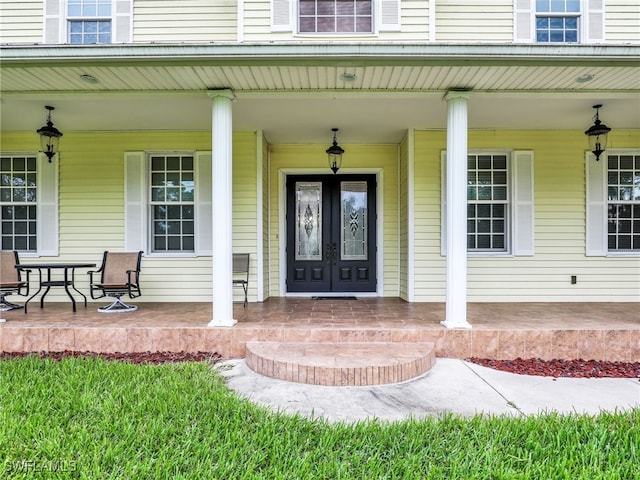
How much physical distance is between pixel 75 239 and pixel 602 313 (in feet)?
24.9

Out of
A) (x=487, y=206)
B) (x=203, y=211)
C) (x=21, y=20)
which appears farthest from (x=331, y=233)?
(x=21, y=20)

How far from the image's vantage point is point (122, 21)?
18.1ft

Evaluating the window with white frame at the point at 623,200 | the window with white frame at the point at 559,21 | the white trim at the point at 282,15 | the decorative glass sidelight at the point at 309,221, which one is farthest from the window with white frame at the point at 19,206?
the window with white frame at the point at 623,200

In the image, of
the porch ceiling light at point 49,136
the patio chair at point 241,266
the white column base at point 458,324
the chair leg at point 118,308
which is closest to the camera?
the white column base at point 458,324

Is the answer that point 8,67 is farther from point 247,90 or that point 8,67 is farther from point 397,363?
point 397,363

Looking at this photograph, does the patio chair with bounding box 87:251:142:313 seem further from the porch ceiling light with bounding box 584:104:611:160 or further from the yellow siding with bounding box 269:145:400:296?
the porch ceiling light with bounding box 584:104:611:160

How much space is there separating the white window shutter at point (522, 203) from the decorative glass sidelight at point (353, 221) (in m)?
2.35

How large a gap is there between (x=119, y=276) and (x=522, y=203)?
6.03 meters

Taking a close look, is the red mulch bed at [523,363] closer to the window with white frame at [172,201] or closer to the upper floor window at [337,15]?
the window with white frame at [172,201]

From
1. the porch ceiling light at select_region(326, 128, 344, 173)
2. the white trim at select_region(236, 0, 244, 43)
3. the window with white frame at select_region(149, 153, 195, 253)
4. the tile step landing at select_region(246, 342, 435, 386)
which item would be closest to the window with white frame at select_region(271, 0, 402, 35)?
the white trim at select_region(236, 0, 244, 43)

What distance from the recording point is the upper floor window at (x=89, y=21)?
5602 millimetres

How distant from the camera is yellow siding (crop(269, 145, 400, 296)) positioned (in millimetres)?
6875

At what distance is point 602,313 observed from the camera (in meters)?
5.10

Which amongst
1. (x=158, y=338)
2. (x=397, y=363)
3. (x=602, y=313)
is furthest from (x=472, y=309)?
(x=158, y=338)
